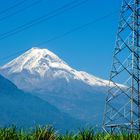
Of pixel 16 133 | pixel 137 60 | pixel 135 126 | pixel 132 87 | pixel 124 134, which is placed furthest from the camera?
pixel 137 60

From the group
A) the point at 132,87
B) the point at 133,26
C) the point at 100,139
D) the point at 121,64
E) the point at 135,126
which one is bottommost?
the point at 100,139

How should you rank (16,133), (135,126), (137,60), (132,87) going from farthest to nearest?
1. (137,60)
2. (132,87)
3. (135,126)
4. (16,133)

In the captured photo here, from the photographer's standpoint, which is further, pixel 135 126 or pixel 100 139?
pixel 135 126

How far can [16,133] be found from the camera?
48.9 ft

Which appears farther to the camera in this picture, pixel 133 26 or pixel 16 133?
pixel 133 26

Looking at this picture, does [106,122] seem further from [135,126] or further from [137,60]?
[137,60]

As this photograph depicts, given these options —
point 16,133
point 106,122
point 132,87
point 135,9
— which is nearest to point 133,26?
point 135,9

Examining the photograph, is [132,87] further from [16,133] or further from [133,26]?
[16,133]

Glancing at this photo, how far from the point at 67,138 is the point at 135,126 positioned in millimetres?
23505

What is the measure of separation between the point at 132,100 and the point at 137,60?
508 cm

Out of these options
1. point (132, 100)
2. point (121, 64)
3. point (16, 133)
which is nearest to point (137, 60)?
point (121, 64)

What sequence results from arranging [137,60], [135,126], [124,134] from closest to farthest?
[124,134] → [135,126] → [137,60]

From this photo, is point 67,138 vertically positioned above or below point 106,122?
below

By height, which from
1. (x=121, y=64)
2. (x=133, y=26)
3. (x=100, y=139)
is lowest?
(x=100, y=139)
